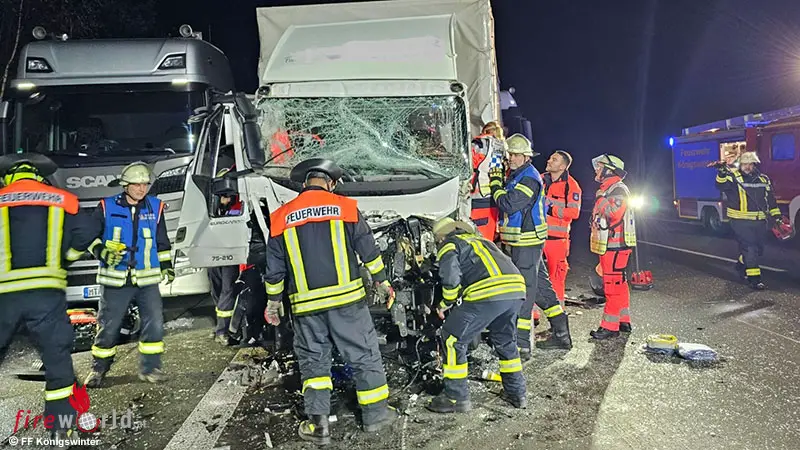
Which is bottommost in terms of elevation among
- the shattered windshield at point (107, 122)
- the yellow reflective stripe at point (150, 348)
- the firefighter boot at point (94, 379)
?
the firefighter boot at point (94, 379)

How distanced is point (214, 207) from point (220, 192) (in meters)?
0.42

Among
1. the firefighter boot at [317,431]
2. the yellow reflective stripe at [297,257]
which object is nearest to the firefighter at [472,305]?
the firefighter boot at [317,431]

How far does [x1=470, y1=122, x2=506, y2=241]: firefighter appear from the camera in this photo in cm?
552

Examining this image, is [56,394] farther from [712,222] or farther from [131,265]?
[712,222]

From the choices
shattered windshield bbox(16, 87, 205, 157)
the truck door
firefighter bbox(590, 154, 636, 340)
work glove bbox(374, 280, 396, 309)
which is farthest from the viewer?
shattered windshield bbox(16, 87, 205, 157)

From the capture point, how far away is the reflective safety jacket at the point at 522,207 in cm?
518

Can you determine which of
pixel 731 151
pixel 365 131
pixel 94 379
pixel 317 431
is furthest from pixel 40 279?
pixel 731 151

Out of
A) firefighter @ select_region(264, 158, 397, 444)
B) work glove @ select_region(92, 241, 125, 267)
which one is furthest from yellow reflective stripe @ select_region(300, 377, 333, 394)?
work glove @ select_region(92, 241, 125, 267)

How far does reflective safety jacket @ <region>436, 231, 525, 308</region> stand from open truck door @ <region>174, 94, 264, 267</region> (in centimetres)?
188

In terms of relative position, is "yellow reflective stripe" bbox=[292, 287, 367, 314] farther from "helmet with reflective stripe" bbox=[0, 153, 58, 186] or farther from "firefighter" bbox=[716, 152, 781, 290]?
"firefighter" bbox=[716, 152, 781, 290]

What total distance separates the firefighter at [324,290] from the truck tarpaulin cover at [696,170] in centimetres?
1304

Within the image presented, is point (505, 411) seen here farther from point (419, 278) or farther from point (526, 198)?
point (526, 198)

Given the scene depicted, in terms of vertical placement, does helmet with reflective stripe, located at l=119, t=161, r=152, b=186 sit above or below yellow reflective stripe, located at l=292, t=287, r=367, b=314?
above

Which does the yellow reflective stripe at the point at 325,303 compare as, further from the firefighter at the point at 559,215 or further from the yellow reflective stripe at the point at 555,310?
the firefighter at the point at 559,215
